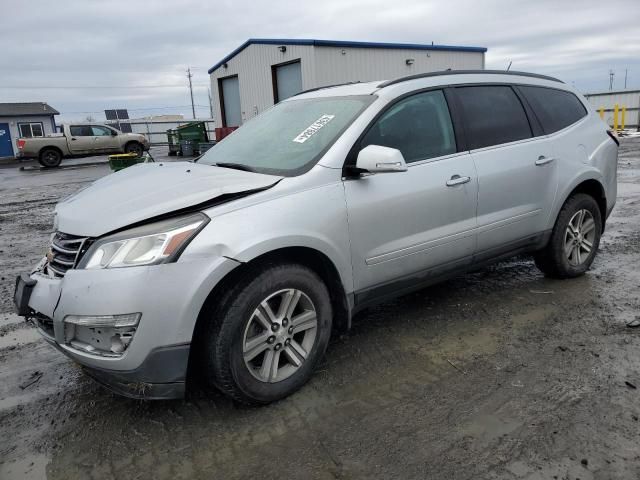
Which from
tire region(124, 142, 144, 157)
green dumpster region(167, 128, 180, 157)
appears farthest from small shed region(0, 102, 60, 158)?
green dumpster region(167, 128, 180, 157)

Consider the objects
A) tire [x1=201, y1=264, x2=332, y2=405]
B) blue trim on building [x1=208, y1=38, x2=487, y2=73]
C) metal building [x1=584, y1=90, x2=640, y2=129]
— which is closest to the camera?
tire [x1=201, y1=264, x2=332, y2=405]

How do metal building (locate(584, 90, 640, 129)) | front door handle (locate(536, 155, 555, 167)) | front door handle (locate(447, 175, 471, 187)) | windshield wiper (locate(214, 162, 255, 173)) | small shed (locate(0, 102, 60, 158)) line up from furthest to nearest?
small shed (locate(0, 102, 60, 158)) → metal building (locate(584, 90, 640, 129)) → front door handle (locate(536, 155, 555, 167)) → front door handle (locate(447, 175, 471, 187)) → windshield wiper (locate(214, 162, 255, 173))

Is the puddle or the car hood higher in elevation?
the car hood

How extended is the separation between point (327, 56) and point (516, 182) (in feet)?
56.2

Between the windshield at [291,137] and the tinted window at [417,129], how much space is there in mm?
183

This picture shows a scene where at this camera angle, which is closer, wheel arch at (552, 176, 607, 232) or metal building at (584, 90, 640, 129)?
wheel arch at (552, 176, 607, 232)

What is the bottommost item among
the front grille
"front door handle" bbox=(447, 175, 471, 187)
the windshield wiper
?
the front grille

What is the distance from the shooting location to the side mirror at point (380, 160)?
118 inches

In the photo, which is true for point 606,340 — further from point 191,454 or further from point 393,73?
point 393,73

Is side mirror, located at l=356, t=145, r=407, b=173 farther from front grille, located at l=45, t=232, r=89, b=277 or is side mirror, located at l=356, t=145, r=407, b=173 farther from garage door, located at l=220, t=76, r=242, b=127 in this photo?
garage door, located at l=220, t=76, r=242, b=127

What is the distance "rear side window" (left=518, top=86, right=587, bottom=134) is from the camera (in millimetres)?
4375

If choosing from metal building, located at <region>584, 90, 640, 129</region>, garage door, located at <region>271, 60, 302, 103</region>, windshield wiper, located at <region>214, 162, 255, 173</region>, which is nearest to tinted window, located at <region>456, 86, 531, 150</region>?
windshield wiper, located at <region>214, 162, 255, 173</region>

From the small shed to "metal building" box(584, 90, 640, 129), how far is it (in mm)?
35435

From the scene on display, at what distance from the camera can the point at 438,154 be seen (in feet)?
11.9
